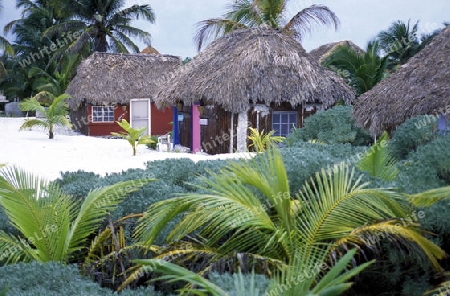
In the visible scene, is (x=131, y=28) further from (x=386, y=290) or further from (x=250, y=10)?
(x=386, y=290)

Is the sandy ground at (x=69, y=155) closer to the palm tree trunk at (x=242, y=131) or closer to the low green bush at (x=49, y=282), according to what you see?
the palm tree trunk at (x=242, y=131)

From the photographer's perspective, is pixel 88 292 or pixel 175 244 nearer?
pixel 88 292

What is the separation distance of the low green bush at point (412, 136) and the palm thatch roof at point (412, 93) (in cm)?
302

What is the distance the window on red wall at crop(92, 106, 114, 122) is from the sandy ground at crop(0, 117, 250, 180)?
2.27 metres

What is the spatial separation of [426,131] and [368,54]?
34.2 feet

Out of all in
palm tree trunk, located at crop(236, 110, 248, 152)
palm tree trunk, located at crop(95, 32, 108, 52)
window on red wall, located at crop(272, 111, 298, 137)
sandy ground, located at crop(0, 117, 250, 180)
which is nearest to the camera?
sandy ground, located at crop(0, 117, 250, 180)

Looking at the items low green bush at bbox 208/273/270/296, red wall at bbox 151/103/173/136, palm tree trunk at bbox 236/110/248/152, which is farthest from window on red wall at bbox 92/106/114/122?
low green bush at bbox 208/273/270/296

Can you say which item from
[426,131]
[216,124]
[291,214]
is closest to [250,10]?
[216,124]

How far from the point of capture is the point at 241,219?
2.82 metres

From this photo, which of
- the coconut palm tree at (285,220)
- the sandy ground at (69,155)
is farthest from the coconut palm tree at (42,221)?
the sandy ground at (69,155)

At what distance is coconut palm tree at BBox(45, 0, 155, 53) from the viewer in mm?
23031

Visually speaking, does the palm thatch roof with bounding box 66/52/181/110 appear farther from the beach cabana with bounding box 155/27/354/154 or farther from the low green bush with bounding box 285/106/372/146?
the low green bush with bounding box 285/106/372/146

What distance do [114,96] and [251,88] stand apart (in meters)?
8.96

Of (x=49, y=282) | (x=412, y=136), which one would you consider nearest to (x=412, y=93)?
(x=412, y=136)
